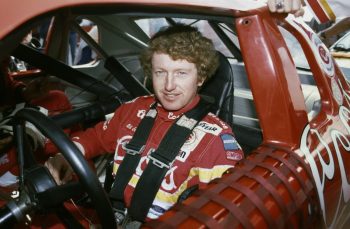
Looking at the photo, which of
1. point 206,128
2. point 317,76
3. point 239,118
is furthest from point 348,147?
point 239,118

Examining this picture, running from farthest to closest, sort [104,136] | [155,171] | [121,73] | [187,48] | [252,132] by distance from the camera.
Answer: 1. [121,73]
2. [252,132]
3. [104,136]
4. [187,48]
5. [155,171]

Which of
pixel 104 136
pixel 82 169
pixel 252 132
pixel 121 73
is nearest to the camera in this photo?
pixel 82 169

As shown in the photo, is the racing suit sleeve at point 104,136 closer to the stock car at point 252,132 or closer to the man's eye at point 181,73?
the stock car at point 252,132

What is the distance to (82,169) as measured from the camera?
0.93m

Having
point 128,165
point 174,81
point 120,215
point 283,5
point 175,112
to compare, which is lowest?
point 120,215

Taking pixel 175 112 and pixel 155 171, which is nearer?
pixel 155 171

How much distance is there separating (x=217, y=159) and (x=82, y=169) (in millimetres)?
531

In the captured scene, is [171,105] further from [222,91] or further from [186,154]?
[222,91]

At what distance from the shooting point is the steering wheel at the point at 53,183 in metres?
0.93

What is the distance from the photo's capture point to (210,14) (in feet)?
3.83

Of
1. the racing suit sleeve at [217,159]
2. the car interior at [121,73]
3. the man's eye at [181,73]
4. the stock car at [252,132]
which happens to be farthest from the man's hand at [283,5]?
the racing suit sleeve at [217,159]

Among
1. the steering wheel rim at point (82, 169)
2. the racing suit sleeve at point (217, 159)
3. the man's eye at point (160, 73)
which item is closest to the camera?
the steering wheel rim at point (82, 169)

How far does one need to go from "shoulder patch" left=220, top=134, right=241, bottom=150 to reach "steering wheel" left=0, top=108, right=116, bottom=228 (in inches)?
19.9

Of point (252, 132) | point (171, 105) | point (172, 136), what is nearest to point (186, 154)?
point (172, 136)
